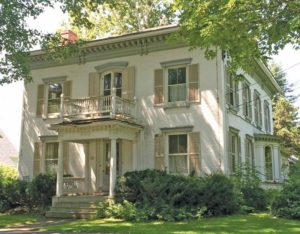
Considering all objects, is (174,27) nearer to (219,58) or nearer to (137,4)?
(219,58)

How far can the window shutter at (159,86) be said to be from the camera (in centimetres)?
1980

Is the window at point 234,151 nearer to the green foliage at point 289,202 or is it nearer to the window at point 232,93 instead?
the window at point 232,93

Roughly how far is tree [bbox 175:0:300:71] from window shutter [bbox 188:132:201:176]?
7.01 m

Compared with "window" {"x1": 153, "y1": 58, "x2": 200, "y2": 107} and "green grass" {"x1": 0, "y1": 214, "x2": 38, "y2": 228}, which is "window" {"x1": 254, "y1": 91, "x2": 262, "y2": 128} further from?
"green grass" {"x1": 0, "y1": 214, "x2": 38, "y2": 228}

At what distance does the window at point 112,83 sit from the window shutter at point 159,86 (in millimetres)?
2079

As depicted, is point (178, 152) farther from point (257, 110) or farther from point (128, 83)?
point (257, 110)

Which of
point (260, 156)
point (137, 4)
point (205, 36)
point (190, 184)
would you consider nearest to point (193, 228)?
point (190, 184)

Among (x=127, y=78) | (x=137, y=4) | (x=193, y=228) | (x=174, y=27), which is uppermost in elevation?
(x=137, y=4)

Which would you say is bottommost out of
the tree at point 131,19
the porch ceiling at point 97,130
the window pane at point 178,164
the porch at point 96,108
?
the window pane at point 178,164

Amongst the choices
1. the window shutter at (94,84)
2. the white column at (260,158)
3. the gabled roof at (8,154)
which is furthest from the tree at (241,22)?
the gabled roof at (8,154)

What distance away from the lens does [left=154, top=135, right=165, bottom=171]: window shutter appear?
63.3 feet

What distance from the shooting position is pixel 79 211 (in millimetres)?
17922

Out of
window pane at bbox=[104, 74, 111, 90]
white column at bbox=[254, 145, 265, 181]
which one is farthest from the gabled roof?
white column at bbox=[254, 145, 265, 181]

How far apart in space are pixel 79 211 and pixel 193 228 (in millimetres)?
6845
